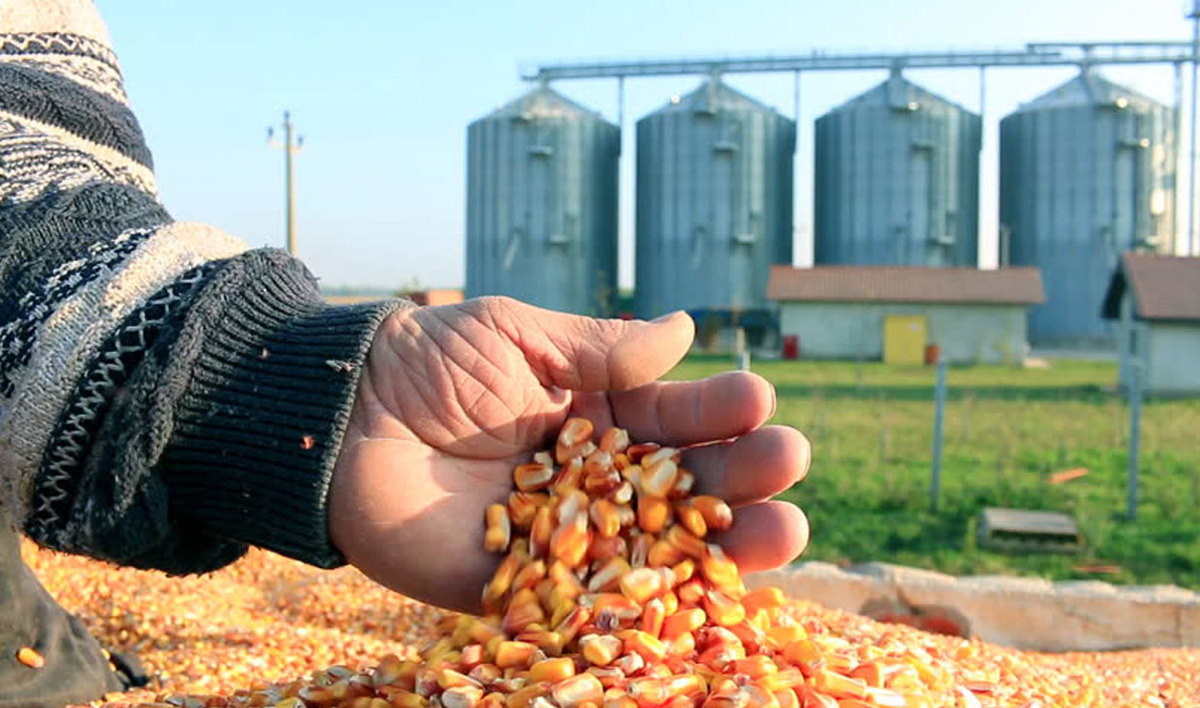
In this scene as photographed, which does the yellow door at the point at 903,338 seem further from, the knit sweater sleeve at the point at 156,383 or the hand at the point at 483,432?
the knit sweater sleeve at the point at 156,383

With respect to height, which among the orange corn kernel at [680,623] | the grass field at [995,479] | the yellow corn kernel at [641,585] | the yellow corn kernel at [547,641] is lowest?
the grass field at [995,479]

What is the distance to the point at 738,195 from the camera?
27.2 m

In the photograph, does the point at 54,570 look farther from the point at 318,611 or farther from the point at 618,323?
the point at 618,323

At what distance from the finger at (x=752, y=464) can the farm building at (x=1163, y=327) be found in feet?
47.3

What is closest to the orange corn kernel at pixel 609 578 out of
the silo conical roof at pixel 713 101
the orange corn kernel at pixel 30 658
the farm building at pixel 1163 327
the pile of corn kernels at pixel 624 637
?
the pile of corn kernels at pixel 624 637

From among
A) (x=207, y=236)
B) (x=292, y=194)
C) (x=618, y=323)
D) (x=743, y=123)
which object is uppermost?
(x=743, y=123)

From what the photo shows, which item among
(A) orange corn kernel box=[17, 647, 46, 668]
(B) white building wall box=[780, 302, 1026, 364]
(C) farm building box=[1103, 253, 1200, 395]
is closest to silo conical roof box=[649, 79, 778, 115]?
(B) white building wall box=[780, 302, 1026, 364]

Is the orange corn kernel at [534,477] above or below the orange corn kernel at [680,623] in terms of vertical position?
above

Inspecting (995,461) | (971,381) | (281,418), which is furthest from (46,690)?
(971,381)

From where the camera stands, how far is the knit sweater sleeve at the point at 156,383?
1534 millimetres

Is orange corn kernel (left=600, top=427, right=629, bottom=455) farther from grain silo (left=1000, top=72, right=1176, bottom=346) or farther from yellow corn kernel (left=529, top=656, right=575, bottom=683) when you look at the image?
grain silo (left=1000, top=72, right=1176, bottom=346)

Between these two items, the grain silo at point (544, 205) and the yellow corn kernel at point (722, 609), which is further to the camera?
the grain silo at point (544, 205)

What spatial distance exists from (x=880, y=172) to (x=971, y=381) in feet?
37.9

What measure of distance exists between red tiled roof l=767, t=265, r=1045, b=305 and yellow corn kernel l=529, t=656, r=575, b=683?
73.2 feet
